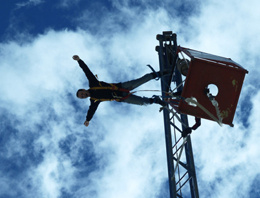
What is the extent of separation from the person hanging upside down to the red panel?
1277 mm

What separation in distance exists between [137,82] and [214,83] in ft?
7.04

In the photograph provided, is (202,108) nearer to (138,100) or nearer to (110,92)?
(138,100)

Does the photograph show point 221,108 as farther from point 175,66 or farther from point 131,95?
point 131,95

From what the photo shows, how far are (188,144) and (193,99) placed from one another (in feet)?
3.95

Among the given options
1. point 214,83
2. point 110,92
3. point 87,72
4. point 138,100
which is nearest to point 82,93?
point 87,72

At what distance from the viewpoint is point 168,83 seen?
7.71 metres

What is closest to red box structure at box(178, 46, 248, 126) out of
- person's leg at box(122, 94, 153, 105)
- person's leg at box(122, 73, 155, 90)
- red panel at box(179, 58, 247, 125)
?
red panel at box(179, 58, 247, 125)

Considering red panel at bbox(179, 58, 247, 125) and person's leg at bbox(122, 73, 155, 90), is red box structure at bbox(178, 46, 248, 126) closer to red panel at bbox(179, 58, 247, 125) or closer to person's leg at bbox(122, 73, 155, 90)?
red panel at bbox(179, 58, 247, 125)

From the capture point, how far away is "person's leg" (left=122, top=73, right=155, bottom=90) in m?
7.70

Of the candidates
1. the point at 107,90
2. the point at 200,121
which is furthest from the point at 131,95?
the point at 200,121

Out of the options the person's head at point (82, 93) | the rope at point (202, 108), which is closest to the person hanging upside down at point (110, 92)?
the person's head at point (82, 93)

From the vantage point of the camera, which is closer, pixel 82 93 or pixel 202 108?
pixel 202 108

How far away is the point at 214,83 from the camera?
617cm

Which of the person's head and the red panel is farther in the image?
the person's head
